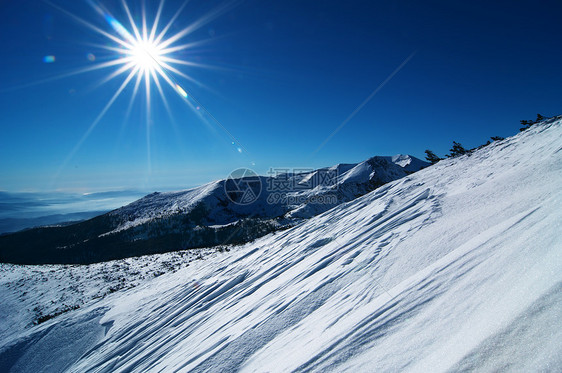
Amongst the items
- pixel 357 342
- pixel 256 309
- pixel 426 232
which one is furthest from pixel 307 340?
pixel 426 232

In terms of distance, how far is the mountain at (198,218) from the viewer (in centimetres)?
7800

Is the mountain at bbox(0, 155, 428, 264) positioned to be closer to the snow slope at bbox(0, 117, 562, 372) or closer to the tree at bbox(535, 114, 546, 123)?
the tree at bbox(535, 114, 546, 123)

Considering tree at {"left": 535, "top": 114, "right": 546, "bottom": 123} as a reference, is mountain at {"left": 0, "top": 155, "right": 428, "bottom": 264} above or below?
above

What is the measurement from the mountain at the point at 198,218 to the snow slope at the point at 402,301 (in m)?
48.3

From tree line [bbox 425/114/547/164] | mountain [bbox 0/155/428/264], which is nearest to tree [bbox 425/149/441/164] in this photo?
tree line [bbox 425/114/547/164]

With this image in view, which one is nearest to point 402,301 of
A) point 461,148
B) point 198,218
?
point 461,148

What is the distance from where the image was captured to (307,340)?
2578 mm

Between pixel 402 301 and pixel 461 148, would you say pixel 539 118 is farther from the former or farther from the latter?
pixel 402 301

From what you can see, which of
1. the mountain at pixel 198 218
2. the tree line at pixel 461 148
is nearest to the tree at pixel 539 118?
the tree line at pixel 461 148

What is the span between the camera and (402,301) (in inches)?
95.0

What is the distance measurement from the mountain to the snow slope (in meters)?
48.3

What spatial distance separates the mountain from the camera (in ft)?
256

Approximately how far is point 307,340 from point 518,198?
4.01 m

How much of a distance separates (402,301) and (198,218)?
10893 centimetres
